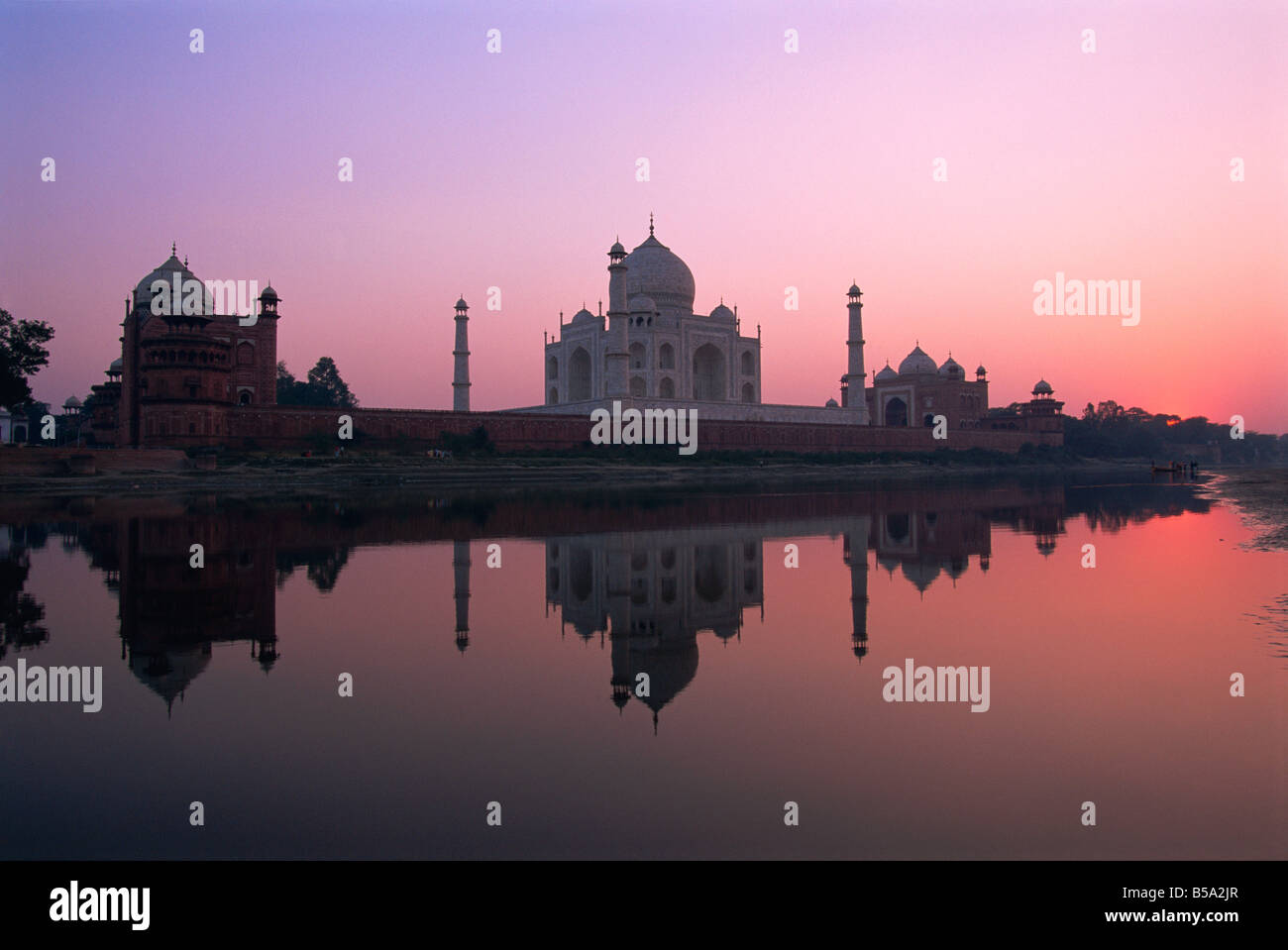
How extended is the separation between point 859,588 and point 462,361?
3681 cm

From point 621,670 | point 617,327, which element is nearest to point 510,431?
point 617,327

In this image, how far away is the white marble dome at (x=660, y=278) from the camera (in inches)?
1720

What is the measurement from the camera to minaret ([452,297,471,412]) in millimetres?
41969

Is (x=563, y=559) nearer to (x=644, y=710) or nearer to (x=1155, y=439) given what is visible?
(x=644, y=710)

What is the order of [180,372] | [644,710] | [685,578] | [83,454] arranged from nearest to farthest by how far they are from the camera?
[644,710] < [685,578] < [83,454] < [180,372]

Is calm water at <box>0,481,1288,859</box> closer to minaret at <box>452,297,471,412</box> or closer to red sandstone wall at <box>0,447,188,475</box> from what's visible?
red sandstone wall at <box>0,447,188,475</box>

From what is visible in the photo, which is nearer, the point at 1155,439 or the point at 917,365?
the point at 917,365

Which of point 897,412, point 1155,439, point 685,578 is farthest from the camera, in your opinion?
point 1155,439

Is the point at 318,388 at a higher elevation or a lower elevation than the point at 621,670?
higher

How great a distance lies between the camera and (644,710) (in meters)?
4.21

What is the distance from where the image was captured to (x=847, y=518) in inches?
598

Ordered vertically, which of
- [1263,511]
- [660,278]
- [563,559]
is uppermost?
[660,278]
